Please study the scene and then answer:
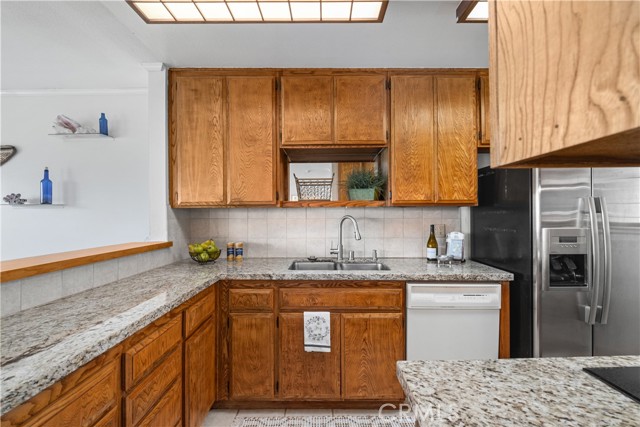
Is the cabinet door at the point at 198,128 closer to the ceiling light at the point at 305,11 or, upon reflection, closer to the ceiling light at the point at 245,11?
the ceiling light at the point at 245,11

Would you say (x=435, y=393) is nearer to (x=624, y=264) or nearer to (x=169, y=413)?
(x=169, y=413)

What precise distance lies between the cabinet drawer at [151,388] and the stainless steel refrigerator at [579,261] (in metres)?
2.04

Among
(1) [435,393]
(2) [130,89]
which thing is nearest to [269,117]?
(2) [130,89]

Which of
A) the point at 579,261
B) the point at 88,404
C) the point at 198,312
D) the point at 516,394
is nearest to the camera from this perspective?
the point at 516,394

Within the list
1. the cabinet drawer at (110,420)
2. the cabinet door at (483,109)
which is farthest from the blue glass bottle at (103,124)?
the cabinet door at (483,109)

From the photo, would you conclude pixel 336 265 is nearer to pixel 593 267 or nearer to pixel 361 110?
pixel 361 110

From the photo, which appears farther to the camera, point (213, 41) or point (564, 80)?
point (213, 41)

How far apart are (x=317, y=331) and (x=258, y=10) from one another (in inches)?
75.4

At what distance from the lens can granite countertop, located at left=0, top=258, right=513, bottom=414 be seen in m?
0.86

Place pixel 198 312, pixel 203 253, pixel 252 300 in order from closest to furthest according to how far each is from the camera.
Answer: pixel 198 312
pixel 252 300
pixel 203 253

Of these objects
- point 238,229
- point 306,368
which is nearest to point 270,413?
point 306,368

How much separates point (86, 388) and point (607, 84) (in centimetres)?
136

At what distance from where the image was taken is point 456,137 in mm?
2549

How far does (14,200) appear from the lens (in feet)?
10.0
